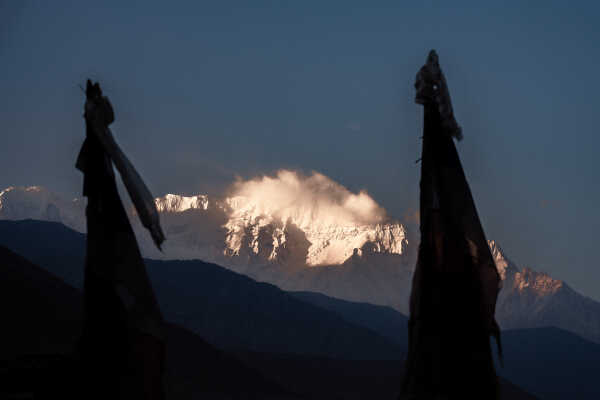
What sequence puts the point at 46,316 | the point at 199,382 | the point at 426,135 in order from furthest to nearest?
the point at 199,382 < the point at 46,316 < the point at 426,135

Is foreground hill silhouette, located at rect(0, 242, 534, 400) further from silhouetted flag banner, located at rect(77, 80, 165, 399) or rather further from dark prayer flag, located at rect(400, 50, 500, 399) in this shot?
dark prayer flag, located at rect(400, 50, 500, 399)

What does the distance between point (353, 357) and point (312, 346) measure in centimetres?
1045

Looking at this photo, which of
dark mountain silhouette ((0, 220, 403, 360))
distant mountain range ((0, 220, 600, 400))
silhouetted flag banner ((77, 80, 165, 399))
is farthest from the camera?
dark mountain silhouette ((0, 220, 403, 360))

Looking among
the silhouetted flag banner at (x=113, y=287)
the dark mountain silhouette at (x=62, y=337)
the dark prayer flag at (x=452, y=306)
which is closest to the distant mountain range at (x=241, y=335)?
the dark mountain silhouette at (x=62, y=337)

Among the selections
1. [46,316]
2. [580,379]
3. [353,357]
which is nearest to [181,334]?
[46,316]

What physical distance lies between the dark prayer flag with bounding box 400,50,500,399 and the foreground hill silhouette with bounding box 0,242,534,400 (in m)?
39.7

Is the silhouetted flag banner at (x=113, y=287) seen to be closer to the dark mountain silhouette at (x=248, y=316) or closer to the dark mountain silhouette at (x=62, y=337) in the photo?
the dark mountain silhouette at (x=62, y=337)

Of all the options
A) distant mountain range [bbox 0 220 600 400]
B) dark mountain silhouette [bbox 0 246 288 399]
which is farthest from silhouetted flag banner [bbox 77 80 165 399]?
distant mountain range [bbox 0 220 600 400]

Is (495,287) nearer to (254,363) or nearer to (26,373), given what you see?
(26,373)

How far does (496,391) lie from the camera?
8297mm

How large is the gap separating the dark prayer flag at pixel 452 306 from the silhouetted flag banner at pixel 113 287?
9.14 ft

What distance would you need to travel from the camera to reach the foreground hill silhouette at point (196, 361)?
2953 inches

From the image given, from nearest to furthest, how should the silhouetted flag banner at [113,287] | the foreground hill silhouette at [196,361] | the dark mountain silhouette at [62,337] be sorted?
the silhouetted flag banner at [113,287]
the dark mountain silhouette at [62,337]
the foreground hill silhouette at [196,361]

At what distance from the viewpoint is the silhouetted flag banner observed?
7168 mm
